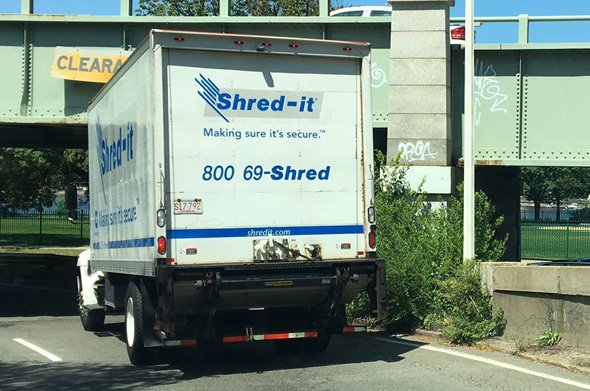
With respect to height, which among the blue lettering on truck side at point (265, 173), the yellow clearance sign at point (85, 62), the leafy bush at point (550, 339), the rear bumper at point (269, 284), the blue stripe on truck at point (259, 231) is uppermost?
the yellow clearance sign at point (85, 62)

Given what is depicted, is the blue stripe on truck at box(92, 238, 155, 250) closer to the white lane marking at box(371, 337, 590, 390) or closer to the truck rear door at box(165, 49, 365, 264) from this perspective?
the truck rear door at box(165, 49, 365, 264)

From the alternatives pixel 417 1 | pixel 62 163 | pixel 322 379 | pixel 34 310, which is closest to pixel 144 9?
pixel 62 163

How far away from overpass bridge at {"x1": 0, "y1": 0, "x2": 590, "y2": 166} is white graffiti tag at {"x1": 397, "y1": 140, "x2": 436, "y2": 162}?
0.02 meters

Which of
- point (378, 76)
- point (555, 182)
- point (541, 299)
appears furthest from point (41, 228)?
point (555, 182)

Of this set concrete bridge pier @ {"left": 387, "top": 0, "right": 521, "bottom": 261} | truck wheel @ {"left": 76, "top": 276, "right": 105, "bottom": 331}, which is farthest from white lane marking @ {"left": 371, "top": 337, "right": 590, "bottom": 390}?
truck wheel @ {"left": 76, "top": 276, "right": 105, "bottom": 331}

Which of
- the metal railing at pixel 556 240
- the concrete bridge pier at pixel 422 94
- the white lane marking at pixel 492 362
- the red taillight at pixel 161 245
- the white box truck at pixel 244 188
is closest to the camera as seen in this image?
the white lane marking at pixel 492 362

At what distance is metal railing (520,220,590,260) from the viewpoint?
29.4 metres

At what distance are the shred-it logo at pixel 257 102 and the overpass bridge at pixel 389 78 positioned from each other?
5096mm

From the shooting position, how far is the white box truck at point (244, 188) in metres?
8.12

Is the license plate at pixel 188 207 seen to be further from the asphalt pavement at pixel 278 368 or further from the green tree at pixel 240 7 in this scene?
the green tree at pixel 240 7

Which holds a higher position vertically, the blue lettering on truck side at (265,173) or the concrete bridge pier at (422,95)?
the concrete bridge pier at (422,95)

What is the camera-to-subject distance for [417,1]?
13.4m

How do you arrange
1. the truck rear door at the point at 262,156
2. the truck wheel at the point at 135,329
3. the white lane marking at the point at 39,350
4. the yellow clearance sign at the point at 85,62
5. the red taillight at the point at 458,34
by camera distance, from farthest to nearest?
the yellow clearance sign at the point at 85,62, the red taillight at the point at 458,34, the white lane marking at the point at 39,350, the truck wheel at the point at 135,329, the truck rear door at the point at 262,156

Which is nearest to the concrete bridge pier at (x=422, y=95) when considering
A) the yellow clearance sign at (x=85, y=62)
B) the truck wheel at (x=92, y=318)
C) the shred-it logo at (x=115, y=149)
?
the shred-it logo at (x=115, y=149)
